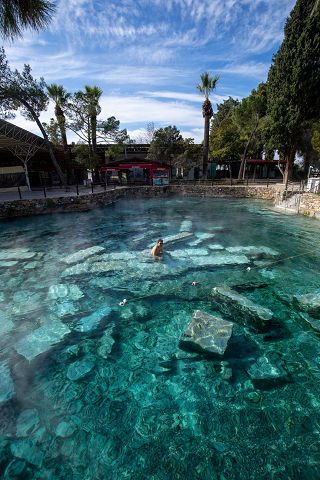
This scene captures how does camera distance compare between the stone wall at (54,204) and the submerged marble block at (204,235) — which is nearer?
the submerged marble block at (204,235)

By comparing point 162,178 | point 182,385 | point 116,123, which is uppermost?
point 116,123

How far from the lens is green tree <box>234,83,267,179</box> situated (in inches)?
1226

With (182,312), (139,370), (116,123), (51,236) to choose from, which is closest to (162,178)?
(116,123)

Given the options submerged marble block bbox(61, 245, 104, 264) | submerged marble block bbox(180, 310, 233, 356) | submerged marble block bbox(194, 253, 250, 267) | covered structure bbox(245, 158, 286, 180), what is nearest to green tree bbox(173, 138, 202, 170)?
covered structure bbox(245, 158, 286, 180)

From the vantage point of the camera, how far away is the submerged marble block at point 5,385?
485cm

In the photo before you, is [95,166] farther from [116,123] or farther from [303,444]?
[303,444]

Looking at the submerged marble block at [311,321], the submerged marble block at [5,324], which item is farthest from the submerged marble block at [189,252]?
the submerged marble block at [5,324]

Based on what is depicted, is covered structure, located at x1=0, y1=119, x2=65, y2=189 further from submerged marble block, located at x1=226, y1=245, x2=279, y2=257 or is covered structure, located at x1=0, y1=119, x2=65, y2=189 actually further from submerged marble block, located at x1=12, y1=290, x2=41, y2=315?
submerged marble block, located at x1=226, y1=245, x2=279, y2=257

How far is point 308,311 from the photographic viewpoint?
7.26m

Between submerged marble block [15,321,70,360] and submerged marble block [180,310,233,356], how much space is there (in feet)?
10.2

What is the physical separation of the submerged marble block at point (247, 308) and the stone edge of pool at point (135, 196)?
13.9m

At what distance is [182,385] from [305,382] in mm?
2429

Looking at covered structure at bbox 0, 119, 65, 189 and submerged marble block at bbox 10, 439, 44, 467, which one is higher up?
covered structure at bbox 0, 119, 65, 189

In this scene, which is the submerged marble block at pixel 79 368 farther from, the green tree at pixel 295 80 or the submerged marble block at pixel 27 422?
the green tree at pixel 295 80
